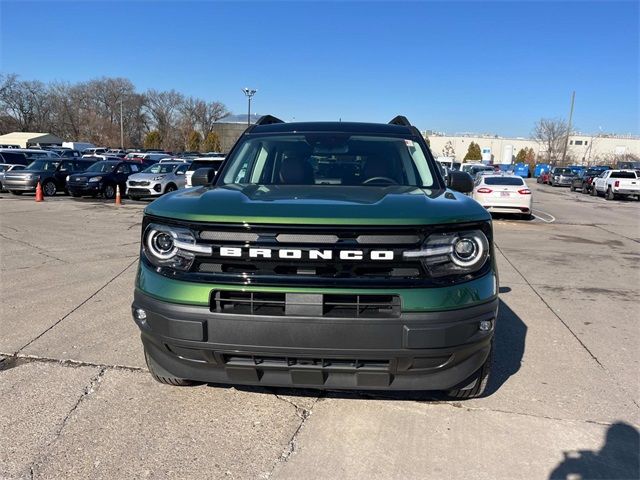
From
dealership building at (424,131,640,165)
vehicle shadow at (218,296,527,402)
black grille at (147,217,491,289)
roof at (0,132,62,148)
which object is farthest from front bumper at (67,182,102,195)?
dealership building at (424,131,640,165)

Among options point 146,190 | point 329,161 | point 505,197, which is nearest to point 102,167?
point 146,190

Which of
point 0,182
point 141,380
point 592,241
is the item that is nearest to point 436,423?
point 141,380

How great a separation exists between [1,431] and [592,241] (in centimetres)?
1262

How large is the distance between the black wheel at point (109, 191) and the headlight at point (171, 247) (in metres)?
20.7

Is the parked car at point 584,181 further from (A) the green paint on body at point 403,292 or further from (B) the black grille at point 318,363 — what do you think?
(B) the black grille at point 318,363

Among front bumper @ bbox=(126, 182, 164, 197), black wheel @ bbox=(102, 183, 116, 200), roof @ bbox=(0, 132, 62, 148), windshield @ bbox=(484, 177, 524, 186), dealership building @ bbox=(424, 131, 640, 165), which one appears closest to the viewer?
windshield @ bbox=(484, 177, 524, 186)

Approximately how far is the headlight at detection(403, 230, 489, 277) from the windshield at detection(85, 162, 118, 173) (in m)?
22.3

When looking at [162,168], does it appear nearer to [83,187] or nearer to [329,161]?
[83,187]

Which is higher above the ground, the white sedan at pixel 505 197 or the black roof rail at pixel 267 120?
the black roof rail at pixel 267 120

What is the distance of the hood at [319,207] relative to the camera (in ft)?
8.63

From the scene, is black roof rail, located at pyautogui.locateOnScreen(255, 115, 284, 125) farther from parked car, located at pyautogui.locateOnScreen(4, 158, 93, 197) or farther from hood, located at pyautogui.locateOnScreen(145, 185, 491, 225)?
parked car, located at pyautogui.locateOnScreen(4, 158, 93, 197)

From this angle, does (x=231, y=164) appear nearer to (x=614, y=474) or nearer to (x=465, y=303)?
(x=465, y=303)

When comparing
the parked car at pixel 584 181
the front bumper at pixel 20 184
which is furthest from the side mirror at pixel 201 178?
the parked car at pixel 584 181

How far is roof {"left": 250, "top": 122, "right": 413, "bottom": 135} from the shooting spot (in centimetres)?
441
